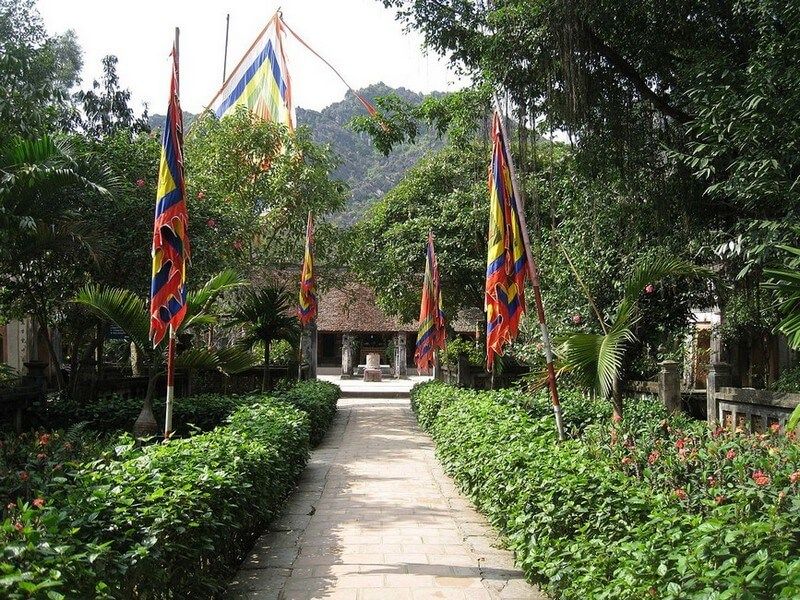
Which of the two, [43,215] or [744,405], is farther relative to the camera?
[43,215]

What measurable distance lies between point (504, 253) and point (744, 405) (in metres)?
3.33

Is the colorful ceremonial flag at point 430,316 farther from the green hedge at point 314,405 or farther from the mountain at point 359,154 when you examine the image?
the mountain at point 359,154

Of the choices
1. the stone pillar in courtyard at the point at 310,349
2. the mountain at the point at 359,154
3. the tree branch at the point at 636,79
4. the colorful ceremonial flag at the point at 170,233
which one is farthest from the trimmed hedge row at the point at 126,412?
the mountain at the point at 359,154

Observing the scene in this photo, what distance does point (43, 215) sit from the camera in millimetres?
10016

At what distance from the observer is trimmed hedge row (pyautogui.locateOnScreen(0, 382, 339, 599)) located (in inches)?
114

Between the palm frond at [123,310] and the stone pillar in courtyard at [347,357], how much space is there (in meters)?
26.9

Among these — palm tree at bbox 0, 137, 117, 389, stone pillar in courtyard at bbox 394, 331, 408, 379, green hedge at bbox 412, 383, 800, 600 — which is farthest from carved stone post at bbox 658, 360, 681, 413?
stone pillar in courtyard at bbox 394, 331, 408, 379

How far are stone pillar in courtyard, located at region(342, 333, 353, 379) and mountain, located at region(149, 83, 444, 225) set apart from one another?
112 ft

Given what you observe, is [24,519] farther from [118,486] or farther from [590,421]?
[590,421]

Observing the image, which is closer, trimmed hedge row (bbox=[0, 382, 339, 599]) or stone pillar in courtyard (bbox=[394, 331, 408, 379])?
trimmed hedge row (bbox=[0, 382, 339, 599])

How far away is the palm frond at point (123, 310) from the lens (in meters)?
8.63

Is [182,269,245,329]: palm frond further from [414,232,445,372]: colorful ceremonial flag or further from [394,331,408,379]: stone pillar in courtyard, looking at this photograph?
[394,331,408,379]: stone pillar in courtyard

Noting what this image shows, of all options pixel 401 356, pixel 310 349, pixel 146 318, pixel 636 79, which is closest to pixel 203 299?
pixel 146 318

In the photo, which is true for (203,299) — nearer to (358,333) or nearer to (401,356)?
(401,356)
